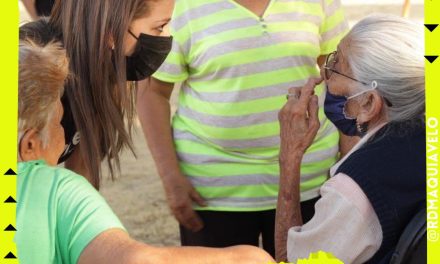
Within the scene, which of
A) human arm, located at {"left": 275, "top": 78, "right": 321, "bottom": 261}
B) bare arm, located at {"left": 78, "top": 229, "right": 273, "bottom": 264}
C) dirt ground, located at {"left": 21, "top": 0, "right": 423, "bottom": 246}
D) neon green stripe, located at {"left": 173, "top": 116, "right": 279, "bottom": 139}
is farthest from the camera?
dirt ground, located at {"left": 21, "top": 0, "right": 423, "bottom": 246}

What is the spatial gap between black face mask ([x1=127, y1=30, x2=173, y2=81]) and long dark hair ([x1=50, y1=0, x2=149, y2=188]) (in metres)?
0.15

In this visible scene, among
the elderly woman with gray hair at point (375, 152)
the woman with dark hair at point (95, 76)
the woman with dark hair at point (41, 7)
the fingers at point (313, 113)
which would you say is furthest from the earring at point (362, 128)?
the woman with dark hair at point (41, 7)

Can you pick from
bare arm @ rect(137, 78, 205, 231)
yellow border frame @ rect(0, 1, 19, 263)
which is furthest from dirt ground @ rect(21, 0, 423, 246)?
yellow border frame @ rect(0, 1, 19, 263)

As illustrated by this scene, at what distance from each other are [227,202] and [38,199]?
4.74 feet

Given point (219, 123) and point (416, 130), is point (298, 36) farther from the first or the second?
point (416, 130)

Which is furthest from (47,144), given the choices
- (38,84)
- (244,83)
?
(244,83)

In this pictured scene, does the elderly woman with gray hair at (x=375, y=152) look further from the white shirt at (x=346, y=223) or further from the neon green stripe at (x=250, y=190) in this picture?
the neon green stripe at (x=250, y=190)

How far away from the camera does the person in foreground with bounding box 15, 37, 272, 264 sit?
1.41 metres

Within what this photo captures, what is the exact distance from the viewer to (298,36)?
9.12ft

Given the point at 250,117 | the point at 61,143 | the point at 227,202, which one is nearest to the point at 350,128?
the point at 250,117

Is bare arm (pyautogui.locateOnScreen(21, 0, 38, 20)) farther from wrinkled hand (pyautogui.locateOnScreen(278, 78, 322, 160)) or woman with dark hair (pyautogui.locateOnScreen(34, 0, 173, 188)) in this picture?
wrinkled hand (pyautogui.locateOnScreen(278, 78, 322, 160))

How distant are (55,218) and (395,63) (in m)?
1.03

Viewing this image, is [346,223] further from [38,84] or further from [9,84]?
[9,84]

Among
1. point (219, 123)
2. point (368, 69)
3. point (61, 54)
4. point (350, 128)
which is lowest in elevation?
point (219, 123)
